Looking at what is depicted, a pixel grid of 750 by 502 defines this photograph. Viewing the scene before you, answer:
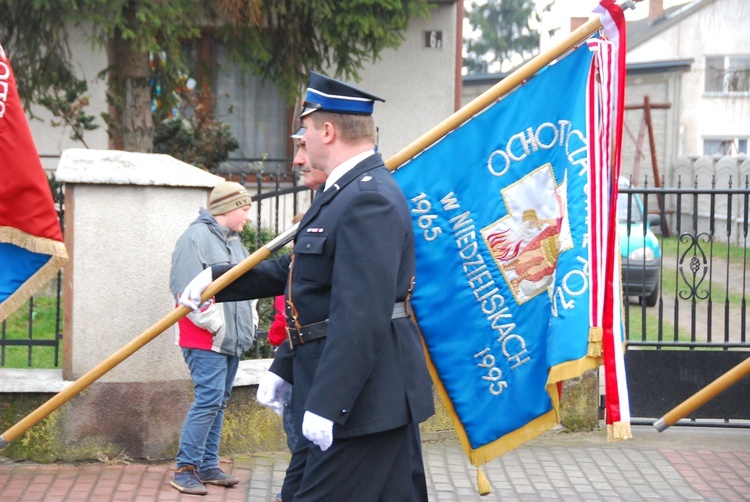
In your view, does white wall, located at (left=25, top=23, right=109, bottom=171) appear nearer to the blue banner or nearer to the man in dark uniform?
the blue banner

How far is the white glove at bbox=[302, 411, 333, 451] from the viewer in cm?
328

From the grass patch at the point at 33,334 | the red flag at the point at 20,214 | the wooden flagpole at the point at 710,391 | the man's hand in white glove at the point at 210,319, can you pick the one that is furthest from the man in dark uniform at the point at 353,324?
the grass patch at the point at 33,334

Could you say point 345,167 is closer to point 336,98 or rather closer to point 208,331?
point 336,98

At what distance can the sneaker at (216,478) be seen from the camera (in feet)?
19.6

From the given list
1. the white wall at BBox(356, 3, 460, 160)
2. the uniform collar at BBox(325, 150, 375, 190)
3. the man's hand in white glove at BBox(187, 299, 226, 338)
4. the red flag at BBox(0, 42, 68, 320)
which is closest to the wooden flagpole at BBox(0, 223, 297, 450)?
the uniform collar at BBox(325, 150, 375, 190)

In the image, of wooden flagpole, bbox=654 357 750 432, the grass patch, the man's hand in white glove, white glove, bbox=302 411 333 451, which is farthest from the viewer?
the grass patch

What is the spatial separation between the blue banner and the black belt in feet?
1.67

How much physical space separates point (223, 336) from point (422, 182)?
205cm

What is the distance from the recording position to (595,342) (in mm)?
3910

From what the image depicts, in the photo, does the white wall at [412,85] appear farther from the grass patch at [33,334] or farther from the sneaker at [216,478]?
the sneaker at [216,478]

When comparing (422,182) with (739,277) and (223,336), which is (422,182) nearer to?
(223,336)

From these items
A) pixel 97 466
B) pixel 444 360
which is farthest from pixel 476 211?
pixel 97 466

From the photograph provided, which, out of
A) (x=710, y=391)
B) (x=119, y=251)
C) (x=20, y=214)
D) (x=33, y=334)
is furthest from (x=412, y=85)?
(x=710, y=391)

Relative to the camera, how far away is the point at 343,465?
3.48m
